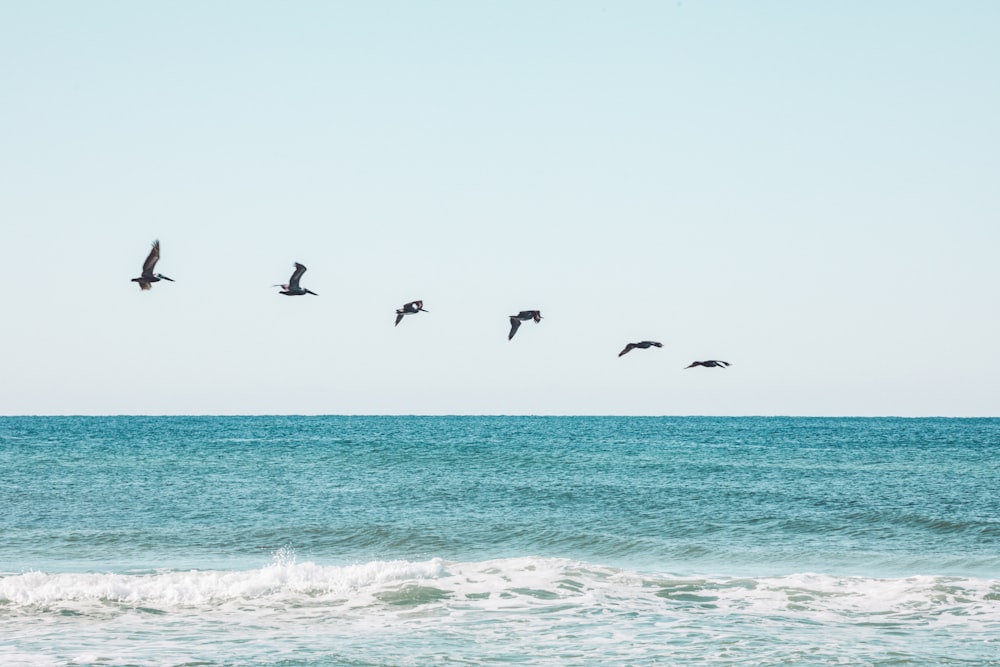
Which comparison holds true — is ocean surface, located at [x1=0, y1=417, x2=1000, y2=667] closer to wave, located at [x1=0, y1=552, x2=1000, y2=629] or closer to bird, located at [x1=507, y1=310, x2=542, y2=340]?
wave, located at [x1=0, y1=552, x2=1000, y2=629]

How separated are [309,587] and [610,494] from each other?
17.9 metres

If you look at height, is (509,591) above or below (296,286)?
below

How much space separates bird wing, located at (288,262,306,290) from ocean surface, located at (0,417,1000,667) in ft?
19.0

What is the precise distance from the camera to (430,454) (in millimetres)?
57156

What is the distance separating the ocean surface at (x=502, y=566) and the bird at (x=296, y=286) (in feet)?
18.6

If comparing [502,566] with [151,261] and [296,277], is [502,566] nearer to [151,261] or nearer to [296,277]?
[296,277]

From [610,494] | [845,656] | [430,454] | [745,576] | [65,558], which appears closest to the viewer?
[845,656]

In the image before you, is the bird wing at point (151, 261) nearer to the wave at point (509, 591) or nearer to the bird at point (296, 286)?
the bird at point (296, 286)

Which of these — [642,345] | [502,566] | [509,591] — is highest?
[642,345]

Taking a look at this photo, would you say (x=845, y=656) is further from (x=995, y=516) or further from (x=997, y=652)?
(x=995, y=516)

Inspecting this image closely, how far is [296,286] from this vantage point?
21000 mm

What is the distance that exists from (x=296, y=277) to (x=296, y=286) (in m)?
0.20

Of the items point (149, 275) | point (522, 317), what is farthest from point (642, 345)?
point (149, 275)

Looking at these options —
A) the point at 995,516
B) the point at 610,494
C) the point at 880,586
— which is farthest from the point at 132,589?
the point at 995,516
